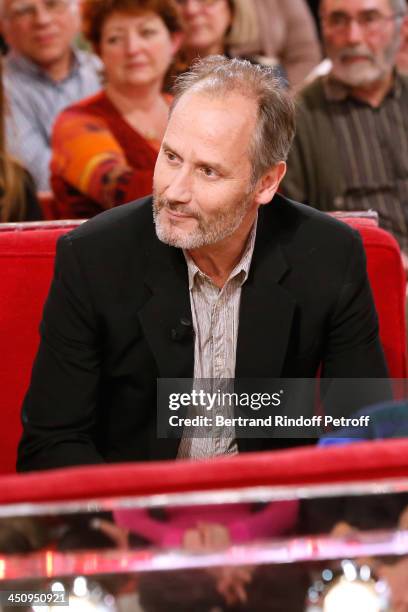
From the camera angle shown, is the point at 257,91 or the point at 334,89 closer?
the point at 257,91

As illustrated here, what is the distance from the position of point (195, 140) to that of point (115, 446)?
1.72ft

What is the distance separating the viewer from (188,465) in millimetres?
729

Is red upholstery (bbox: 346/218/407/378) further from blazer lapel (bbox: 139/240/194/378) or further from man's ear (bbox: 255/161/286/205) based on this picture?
blazer lapel (bbox: 139/240/194/378)

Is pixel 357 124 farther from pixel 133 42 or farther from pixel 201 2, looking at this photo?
pixel 133 42

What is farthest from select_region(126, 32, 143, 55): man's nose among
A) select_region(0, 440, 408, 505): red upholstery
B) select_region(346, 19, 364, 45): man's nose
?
select_region(0, 440, 408, 505): red upholstery

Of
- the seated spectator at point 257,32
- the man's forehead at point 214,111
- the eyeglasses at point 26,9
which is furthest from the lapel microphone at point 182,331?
the eyeglasses at point 26,9

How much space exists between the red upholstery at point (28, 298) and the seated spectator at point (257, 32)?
126cm

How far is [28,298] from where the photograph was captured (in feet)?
5.11

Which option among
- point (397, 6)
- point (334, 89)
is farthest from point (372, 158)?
point (397, 6)

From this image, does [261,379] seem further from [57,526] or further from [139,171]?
[139,171]

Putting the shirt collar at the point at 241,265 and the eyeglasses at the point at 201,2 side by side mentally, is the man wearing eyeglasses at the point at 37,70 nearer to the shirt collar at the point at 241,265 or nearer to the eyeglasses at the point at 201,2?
the eyeglasses at the point at 201,2

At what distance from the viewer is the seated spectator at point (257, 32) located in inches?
111

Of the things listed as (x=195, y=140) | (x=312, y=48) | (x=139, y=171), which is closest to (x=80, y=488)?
(x=195, y=140)

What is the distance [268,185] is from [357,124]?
1409mm
